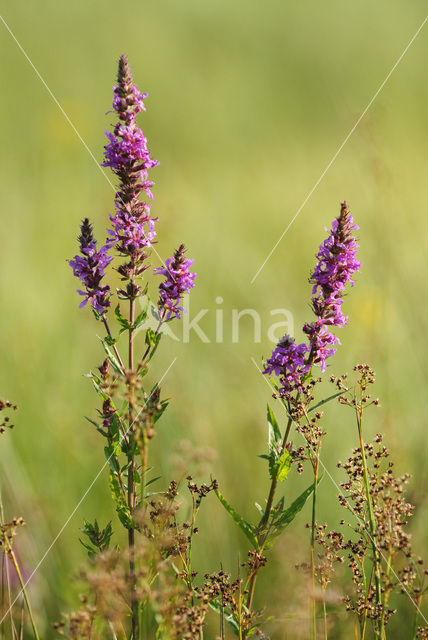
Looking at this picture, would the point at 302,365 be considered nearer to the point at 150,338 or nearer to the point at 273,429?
the point at 273,429

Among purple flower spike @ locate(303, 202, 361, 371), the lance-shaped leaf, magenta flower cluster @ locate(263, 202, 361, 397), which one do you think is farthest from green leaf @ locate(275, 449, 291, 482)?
purple flower spike @ locate(303, 202, 361, 371)

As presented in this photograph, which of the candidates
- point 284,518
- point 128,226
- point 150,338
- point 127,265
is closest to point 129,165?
point 128,226

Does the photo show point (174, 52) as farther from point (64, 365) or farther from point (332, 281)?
point (332, 281)

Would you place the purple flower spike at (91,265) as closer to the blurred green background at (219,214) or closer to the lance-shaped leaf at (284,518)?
the lance-shaped leaf at (284,518)

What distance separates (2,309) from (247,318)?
9.59ft

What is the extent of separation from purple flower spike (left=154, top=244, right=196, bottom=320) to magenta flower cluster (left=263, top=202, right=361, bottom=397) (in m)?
0.59

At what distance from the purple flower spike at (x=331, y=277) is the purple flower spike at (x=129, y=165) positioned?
35.7 inches

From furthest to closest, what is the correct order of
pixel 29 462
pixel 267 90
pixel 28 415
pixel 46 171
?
pixel 267 90 < pixel 46 171 < pixel 28 415 < pixel 29 462

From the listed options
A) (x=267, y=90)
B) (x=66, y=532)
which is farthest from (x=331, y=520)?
(x=267, y=90)

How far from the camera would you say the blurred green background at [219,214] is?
493cm

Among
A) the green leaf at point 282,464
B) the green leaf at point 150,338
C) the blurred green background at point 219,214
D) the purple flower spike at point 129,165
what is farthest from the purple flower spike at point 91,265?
the blurred green background at point 219,214

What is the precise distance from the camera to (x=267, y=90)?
1733 centimetres

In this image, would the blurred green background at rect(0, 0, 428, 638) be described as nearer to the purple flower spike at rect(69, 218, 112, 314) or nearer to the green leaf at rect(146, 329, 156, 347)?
the green leaf at rect(146, 329, 156, 347)

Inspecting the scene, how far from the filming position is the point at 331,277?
315 centimetres
